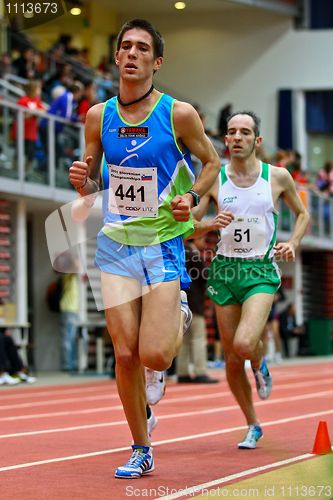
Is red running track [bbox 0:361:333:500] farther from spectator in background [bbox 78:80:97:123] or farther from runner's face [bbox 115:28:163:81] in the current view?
spectator in background [bbox 78:80:97:123]

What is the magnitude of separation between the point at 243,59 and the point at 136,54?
104 feet

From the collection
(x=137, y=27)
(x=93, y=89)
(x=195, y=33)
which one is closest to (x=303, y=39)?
(x=195, y=33)

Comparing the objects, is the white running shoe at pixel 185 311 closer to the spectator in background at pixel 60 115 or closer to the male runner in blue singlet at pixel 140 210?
the male runner in blue singlet at pixel 140 210

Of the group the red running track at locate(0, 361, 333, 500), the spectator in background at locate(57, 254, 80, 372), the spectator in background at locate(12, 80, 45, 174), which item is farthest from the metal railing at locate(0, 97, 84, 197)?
the red running track at locate(0, 361, 333, 500)

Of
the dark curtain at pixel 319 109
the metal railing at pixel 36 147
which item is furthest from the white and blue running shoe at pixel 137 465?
the dark curtain at pixel 319 109

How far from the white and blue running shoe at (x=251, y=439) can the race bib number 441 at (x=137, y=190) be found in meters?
2.35

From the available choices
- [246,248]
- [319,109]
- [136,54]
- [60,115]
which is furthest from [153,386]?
[319,109]

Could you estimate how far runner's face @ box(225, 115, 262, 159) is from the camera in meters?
8.84

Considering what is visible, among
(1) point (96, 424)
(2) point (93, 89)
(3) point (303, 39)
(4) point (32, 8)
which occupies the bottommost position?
(1) point (96, 424)

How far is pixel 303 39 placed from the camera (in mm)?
37281

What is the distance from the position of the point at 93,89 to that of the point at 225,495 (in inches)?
687

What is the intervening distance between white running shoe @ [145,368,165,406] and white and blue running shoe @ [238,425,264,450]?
0.70m

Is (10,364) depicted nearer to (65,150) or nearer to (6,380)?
(6,380)

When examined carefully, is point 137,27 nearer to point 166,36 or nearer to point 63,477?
point 63,477
